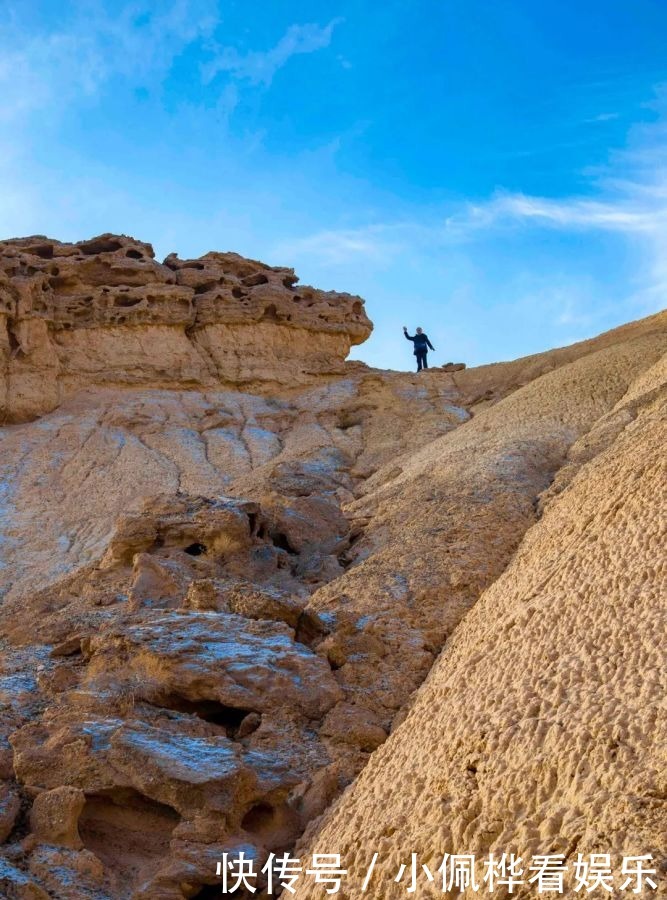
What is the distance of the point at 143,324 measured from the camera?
21359 mm

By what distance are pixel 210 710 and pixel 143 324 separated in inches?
603

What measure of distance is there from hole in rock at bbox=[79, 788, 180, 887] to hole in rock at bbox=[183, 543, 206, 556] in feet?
12.1

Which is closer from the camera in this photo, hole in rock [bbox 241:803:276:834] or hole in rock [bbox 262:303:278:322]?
hole in rock [bbox 241:803:276:834]

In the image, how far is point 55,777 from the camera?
239 inches

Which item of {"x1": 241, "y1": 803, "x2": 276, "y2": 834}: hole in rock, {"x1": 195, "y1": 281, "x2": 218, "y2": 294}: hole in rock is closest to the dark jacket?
Answer: {"x1": 195, "y1": 281, "x2": 218, "y2": 294}: hole in rock

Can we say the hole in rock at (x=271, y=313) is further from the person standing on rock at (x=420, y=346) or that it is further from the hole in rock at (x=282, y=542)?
the hole in rock at (x=282, y=542)

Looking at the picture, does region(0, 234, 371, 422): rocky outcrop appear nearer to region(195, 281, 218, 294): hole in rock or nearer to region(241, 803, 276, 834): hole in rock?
region(195, 281, 218, 294): hole in rock

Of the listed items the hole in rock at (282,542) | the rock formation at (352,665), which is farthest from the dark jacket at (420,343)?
the hole in rock at (282,542)

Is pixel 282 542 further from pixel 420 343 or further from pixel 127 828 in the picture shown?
pixel 420 343

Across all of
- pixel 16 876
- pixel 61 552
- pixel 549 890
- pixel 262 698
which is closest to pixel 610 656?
pixel 549 890

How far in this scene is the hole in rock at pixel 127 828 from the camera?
5840 millimetres

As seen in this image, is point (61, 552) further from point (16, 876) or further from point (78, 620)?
point (16, 876)

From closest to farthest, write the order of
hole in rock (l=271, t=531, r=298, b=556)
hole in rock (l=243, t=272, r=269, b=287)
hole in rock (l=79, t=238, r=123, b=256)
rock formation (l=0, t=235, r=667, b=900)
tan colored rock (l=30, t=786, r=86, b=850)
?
rock formation (l=0, t=235, r=667, b=900), tan colored rock (l=30, t=786, r=86, b=850), hole in rock (l=271, t=531, r=298, b=556), hole in rock (l=79, t=238, r=123, b=256), hole in rock (l=243, t=272, r=269, b=287)

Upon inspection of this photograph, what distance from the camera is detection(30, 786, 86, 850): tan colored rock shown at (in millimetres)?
5730
